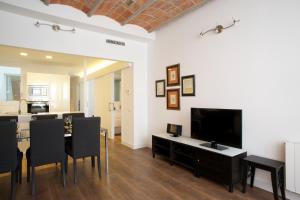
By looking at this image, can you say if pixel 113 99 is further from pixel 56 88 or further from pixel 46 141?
pixel 46 141

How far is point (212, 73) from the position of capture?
9.91 ft

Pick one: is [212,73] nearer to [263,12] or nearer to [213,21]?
[213,21]

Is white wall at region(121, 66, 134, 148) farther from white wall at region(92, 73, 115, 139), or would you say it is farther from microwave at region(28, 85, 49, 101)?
microwave at region(28, 85, 49, 101)

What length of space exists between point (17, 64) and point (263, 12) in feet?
23.6

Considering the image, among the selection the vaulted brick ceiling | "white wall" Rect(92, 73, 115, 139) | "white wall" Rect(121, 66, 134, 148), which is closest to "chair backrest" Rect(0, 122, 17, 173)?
the vaulted brick ceiling

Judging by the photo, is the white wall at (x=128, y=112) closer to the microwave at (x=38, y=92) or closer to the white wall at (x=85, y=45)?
the white wall at (x=85, y=45)

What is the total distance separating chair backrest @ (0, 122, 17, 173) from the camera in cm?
206

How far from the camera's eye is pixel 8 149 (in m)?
2.10

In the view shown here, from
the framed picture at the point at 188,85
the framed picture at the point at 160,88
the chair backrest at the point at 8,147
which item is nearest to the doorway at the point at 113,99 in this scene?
the framed picture at the point at 160,88

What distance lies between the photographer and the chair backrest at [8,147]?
2059 mm

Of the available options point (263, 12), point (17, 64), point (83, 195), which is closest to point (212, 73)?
point (263, 12)

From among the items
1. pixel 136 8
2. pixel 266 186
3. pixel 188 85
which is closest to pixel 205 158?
pixel 266 186

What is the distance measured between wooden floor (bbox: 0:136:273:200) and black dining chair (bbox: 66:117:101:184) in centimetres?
28

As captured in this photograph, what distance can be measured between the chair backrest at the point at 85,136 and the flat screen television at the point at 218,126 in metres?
1.73
